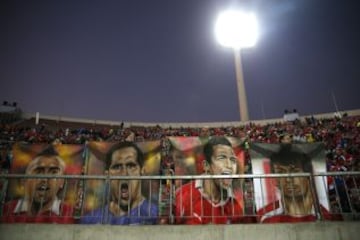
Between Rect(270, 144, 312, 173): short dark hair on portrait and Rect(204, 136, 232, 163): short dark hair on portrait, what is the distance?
1.37 m

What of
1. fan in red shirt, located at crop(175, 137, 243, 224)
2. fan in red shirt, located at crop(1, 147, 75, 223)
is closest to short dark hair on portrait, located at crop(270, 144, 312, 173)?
fan in red shirt, located at crop(175, 137, 243, 224)

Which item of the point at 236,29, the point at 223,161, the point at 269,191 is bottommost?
the point at 269,191

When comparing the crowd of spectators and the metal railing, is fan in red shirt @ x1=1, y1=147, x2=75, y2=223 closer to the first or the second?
the metal railing

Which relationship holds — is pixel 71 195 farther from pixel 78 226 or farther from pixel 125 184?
pixel 78 226

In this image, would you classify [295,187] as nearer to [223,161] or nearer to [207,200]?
[223,161]

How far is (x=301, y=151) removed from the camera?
8.25m

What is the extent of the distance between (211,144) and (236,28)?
1736 centimetres

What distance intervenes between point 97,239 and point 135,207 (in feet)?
5.34

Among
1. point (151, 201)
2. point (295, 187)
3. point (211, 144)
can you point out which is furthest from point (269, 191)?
point (151, 201)

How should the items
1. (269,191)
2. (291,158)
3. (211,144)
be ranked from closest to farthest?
(269,191) < (291,158) < (211,144)

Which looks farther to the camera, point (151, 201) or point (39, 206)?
point (39, 206)

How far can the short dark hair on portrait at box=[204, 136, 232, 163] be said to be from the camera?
26.9 ft

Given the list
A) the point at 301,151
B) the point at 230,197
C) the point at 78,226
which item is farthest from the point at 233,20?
the point at 78,226

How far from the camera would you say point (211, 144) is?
27.4ft
